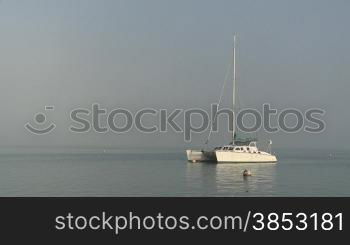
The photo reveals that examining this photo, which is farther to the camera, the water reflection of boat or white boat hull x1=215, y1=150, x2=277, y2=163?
white boat hull x1=215, y1=150, x2=277, y2=163

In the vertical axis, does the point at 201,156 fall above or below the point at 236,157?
below

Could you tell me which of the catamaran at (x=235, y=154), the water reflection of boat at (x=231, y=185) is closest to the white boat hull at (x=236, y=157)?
the catamaran at (x=235, y=154)

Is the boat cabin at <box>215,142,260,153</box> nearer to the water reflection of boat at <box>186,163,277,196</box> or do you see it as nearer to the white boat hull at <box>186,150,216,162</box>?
the white boat hull at <box>186,150,216,162</box>

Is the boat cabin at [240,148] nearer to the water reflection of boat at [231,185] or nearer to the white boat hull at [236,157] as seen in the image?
the white boat hull at [236,157]

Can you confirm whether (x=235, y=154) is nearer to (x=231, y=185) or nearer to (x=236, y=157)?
(x=236, y=157)

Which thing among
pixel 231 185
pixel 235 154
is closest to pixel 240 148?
pixel 235 154

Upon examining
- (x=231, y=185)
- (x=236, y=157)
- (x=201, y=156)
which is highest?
(x=236, y=157)

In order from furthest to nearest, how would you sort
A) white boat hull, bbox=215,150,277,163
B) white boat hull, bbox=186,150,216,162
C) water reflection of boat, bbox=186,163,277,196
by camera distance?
1. white boat hull, bbox=186,150,216,162
2. white boat hull, bbox=215,150,277,163
3. water reflection of boat, bbox=186,163,277,196

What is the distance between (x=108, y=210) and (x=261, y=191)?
2327cm

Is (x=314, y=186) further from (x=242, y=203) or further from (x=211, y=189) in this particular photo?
(x=242, y=203)

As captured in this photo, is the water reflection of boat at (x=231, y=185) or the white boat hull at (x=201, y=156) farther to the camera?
the white boat hull at (x=201, y=156)

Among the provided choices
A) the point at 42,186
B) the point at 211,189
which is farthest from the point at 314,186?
the point at 42,186

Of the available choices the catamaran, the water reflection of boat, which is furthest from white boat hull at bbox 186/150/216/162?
the water reflection of boat

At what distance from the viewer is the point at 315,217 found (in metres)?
12.0
